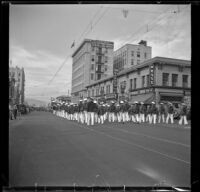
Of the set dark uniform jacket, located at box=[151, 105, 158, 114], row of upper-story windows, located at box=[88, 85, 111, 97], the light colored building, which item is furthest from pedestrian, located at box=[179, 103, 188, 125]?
row of upper-story windows, located at box=[88, 85, 111, 97]

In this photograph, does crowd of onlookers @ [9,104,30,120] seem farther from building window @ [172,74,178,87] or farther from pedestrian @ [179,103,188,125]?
building window @ [172,74,178,87]

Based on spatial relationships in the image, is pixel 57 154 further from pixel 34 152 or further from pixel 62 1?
pixel 62 1

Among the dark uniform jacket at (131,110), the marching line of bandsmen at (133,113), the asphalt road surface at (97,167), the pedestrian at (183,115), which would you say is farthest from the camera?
the dark uniform jacket at (131,110)

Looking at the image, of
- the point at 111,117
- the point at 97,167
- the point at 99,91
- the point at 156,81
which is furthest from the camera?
the point at 99,91

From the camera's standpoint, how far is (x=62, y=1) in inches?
158

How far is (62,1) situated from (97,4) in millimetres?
528

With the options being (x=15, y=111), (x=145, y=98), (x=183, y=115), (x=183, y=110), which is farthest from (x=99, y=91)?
(x=183, y=115)

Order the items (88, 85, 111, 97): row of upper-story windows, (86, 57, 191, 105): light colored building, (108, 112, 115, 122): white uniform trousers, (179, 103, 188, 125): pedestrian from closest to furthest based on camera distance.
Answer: (179, 103, 188, 125): pedestrian → (108, 112, 115, 122): white uniform trousers → (86, 57, 191, 105): light colored building → (88, 85, 111, 97): row of upper-story windows

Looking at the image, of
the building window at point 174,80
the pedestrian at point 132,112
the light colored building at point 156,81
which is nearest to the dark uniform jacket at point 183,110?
the pedestrian at point 132,112

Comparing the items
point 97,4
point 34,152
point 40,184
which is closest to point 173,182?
point 40,184

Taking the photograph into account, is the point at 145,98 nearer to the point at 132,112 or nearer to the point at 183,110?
the point at 132,112

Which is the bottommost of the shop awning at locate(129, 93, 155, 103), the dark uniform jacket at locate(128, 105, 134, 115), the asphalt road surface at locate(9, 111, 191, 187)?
the asphalt road surface at locate(9, 111, 191, 187)

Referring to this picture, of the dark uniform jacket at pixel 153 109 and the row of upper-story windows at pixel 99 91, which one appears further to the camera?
the row of upper-story windows at pixel 99 91

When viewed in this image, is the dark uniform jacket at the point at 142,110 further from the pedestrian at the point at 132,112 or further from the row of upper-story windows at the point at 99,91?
the row of upper-story windows at the point at 99,91
